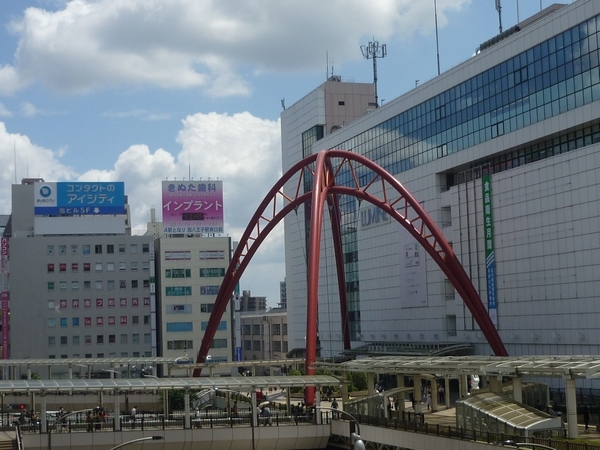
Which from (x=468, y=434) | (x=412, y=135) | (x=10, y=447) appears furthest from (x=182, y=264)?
(x=468, y=434)

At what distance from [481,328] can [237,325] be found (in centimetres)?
6739

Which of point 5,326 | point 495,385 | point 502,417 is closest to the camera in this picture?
point 502,417

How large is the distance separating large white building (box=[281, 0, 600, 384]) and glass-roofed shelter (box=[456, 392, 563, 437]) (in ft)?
75.2

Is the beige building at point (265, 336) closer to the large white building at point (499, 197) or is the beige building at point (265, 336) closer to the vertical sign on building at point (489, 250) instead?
the large white building at point (499, 197)

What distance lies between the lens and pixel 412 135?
94000mm

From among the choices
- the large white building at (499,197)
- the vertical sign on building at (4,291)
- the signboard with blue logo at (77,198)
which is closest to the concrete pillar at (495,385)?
the large white building at (499,197)

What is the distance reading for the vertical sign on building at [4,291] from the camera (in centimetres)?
13025

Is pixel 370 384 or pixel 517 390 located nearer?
pixel 517 390

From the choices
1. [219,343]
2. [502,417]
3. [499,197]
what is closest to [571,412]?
[502,417]

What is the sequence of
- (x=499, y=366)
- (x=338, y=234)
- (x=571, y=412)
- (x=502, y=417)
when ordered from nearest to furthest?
(x=571, y=412)
(x=502, y=417)
(x=499, y=366)
(x=338, y=234)

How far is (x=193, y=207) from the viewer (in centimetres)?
13600

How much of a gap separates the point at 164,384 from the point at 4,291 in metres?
81.1

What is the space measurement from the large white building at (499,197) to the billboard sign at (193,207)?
31.9 meters

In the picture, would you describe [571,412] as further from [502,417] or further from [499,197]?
[499,197]
